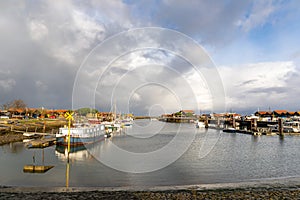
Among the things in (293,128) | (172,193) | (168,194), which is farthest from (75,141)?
(293,128)

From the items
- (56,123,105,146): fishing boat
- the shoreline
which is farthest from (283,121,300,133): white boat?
the shoreline

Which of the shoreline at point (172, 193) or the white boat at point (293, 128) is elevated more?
the shoreline at point (172, 193)

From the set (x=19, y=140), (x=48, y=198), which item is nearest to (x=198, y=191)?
(x=48, y=198)

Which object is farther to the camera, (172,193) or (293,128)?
(293,128)

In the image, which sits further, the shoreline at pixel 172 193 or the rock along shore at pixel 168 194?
the shoreline at pixel 172 193

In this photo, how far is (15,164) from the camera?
966 inches

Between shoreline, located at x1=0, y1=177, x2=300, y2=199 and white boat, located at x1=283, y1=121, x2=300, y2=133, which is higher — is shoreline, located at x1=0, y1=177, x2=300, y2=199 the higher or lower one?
the higher one

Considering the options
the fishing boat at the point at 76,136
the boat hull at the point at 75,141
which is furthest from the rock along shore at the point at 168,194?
the fishing boat at the point at 76,136

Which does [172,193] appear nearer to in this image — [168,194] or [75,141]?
[168,194]

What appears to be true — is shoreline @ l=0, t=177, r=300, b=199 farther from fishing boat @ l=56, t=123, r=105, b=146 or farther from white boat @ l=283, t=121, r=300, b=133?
white boat @ l=283, t=121, r=300, b=133

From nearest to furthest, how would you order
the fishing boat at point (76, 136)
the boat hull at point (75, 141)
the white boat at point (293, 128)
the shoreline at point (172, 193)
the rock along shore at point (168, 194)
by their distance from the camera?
the rock along shore at point (168, 194)
the shoreline at point (172, 193)
the boat hull at point (75, 141)
the fishing boat at point (76, 136)
the white boat at point (293, 128)

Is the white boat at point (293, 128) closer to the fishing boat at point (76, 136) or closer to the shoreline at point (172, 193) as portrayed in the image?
the fishing boat at point (76, 136)

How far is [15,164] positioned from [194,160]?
64.0 feet

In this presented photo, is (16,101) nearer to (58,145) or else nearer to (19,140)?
(19,140)
